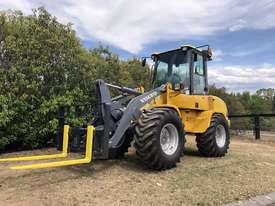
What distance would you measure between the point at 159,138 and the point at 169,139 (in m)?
0.91

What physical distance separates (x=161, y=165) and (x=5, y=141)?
18.5ft

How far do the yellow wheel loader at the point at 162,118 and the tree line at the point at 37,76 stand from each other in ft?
8.72

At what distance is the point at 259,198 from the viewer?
24.7 feet

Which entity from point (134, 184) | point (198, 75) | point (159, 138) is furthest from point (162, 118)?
point (198, 75)

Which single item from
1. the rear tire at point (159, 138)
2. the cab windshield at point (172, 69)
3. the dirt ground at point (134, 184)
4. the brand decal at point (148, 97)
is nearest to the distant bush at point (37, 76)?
the dirt ground at point (134, 184)

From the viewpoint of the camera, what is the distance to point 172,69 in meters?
11.3

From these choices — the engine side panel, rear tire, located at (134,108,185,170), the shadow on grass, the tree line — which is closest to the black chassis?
rear tire, located at (134,108,185,170)

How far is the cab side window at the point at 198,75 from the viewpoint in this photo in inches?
443

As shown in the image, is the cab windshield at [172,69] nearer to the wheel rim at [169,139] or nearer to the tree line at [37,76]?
the wheel rim at [169,139]

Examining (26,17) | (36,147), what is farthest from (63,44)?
(36,147)

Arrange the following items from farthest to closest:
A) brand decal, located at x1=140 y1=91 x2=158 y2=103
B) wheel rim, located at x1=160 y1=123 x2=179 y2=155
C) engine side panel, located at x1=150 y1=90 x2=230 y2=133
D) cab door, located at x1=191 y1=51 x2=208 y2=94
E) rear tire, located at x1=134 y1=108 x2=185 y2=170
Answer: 1. cab door, located at x1=191 y1=51 x2=208 y2=94
2. engine side panel, located at x1=150 y1=90 x2=230 y2=133
3. brand decal, located at x1=140 y1=91 x2=158 y2=103
4. wheel rim, located at x1=160 y1=123 x2=179 y2=155
5. rear tire, located at x1=134 y1=108 x2=185 y2=170

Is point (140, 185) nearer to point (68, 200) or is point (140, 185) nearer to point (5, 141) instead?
point (68, 200)

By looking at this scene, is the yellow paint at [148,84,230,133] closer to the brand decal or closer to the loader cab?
the loader cab

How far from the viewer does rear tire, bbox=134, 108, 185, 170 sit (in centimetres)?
846
